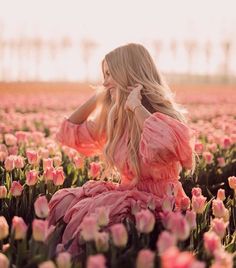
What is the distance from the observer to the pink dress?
3342 millimetres

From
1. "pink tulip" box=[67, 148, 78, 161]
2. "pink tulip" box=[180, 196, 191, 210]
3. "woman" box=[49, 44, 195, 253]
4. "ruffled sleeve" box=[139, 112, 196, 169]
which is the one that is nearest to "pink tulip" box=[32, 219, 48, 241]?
"woman" box=[49, 44, 195, 253]

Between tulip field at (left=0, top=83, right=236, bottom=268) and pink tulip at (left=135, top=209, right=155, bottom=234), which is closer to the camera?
tulip field at (left=0, top=83, right=236, bottom=268)

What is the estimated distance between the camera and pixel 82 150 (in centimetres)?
431

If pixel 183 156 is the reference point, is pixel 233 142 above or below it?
below

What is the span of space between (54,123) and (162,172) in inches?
199

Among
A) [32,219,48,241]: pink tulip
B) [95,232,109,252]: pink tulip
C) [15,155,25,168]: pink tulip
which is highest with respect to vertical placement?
[32,219,48,241]: pink tulip

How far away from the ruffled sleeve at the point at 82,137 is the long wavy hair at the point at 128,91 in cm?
35

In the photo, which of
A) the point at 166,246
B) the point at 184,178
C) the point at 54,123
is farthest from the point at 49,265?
the point at 54,123

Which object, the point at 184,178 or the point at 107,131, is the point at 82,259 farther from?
the point at 184,178

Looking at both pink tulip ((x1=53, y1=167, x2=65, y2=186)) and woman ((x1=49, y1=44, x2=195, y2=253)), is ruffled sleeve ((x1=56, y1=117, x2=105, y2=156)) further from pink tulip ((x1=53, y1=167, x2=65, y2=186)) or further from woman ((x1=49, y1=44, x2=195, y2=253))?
pink tulip ((x1=53, y1=167, x2=65, y2=186))

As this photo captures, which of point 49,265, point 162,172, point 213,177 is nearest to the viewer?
point 49,265

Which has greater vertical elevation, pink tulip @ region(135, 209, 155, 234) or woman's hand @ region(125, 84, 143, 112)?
woman's hand @ region(125, 84, 143, 112)

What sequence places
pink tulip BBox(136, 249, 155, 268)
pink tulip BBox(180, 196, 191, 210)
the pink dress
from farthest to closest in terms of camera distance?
1. pink tulip BBox(180, 196, 191, 210)
2. the pink dress
3. pink tulip BBox(136, 249, 155, 268)

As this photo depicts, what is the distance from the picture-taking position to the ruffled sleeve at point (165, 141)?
3.34 meters
